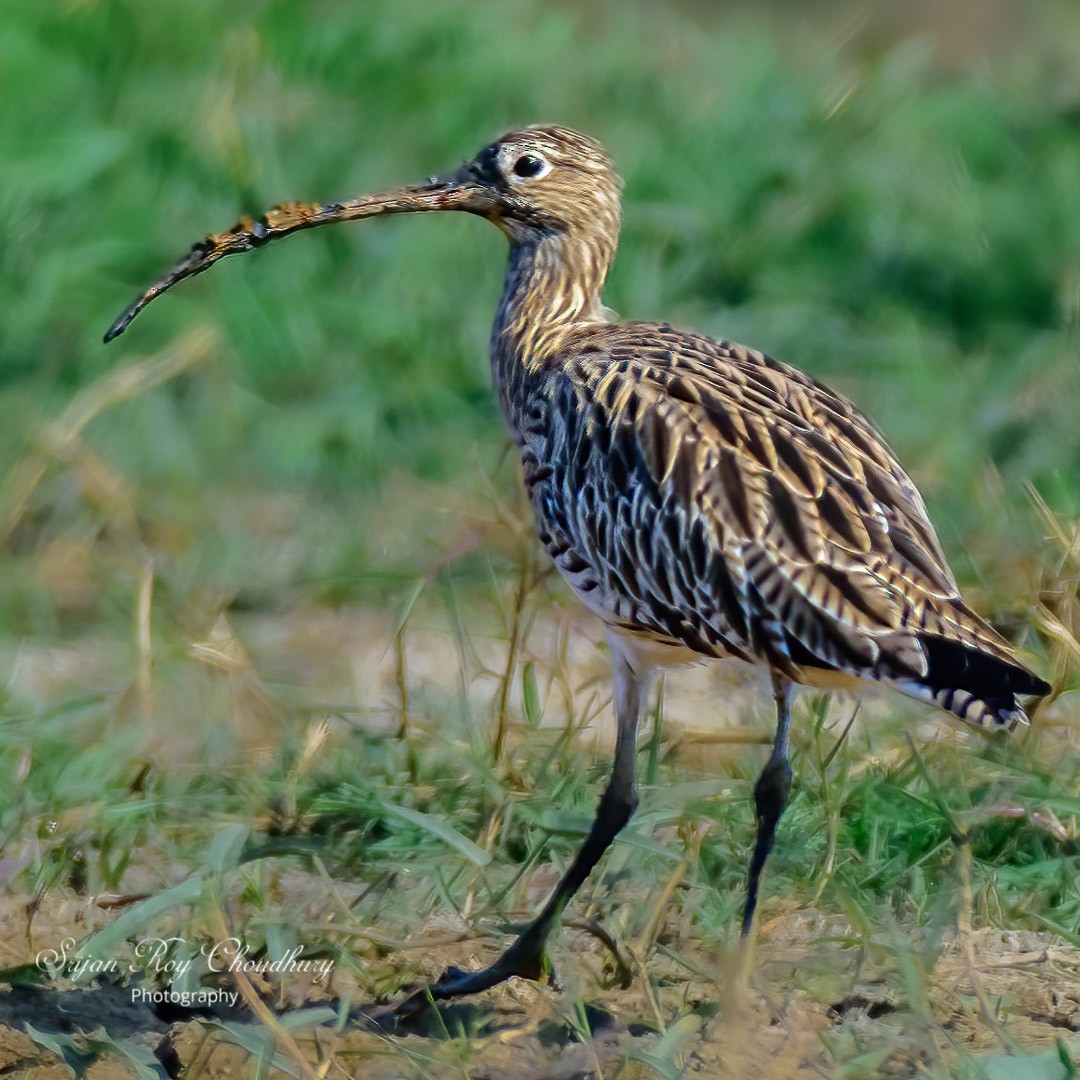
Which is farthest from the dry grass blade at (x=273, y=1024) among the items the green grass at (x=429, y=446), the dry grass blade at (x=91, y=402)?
the dry grass blade at (x=91, y=402)

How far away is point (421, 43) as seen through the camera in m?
9.16

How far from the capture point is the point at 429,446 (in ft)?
22.9

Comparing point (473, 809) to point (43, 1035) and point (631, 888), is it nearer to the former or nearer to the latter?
point (631, 888)

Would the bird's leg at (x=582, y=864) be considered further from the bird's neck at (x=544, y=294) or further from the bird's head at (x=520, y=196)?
the bird's head at (x=520, y=196)

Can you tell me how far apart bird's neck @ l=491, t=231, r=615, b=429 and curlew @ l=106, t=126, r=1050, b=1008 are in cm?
2

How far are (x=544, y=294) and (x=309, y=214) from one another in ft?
1.94

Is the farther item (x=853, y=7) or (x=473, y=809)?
(x=853, y=7)

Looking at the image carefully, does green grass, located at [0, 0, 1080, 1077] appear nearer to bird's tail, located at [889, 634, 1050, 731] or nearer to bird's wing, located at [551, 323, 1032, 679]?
bird's tail, located at [889, 634, 1050, 731]

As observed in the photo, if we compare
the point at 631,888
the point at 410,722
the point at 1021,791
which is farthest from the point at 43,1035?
the point at 1021,791

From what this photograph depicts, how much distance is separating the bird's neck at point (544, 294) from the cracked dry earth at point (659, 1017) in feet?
4.58

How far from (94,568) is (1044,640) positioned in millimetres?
2820

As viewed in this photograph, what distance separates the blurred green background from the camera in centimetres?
665

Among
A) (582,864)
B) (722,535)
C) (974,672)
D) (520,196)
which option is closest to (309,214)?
(520,196)

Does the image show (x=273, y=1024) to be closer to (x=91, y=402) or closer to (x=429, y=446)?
(x=91, y=402)
